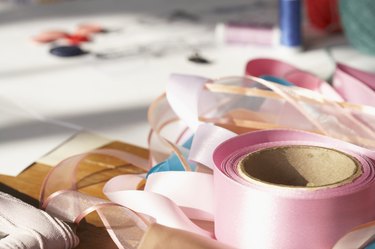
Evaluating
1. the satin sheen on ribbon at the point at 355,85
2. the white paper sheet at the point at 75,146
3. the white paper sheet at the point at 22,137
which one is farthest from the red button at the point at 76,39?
the satin sheen on ribbon at the point at 355,85

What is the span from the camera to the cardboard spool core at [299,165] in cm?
62

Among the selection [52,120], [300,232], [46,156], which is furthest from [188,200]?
[52,120]

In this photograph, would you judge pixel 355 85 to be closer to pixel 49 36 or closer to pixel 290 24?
pixel 290 24

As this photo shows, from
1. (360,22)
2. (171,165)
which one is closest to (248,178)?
(171,165)

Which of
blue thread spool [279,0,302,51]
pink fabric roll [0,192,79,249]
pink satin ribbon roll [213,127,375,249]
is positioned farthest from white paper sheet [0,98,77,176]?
blue thread spool [279,0,302,51]

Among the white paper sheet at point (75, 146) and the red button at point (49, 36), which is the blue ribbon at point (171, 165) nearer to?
the white paper sheet at point (75, 146)

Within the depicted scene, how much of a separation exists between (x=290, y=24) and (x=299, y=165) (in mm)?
640

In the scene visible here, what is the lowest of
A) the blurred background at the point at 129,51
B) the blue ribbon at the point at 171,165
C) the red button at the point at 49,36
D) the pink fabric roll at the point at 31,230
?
the blurred background at the point at 129,51

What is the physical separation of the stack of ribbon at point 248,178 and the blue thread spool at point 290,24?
0.34 m

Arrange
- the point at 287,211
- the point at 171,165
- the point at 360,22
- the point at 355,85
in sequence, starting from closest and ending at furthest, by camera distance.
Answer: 1. the point at 287,211
2. the point at 171,165
3. the point at 355,85
4. the point at 360,22

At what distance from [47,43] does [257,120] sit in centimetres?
61

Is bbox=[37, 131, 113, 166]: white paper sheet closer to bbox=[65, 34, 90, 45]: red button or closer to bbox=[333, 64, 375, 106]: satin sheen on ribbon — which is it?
bbox=[333, 64, 375, 106]: satin sheen on ribbon

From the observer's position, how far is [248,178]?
0.59 m

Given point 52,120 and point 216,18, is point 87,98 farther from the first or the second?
point 216,18
